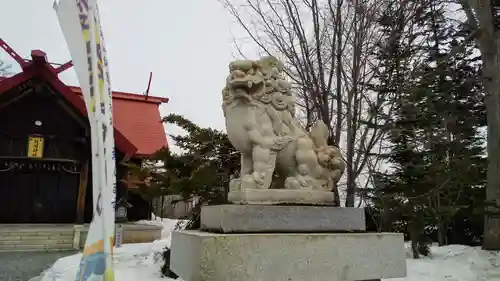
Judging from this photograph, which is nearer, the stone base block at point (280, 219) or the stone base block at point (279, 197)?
the stone base block at point (280, 219)

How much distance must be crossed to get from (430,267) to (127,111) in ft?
42.6

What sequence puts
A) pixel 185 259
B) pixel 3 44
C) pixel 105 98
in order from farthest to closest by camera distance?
pixel 3 44
pixel 105 98
pixel 185 259

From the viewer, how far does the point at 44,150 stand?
12.9 meters

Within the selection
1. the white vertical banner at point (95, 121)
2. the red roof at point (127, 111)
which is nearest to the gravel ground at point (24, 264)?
the red roof at point (127, 111)

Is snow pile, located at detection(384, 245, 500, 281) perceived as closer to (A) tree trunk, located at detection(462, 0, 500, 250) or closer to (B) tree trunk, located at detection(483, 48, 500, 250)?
(B) tree trunk, located at detection(483, 48, 500, 250)

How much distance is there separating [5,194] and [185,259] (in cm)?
1237

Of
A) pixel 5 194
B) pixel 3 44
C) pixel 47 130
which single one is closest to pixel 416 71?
pixel 47 130

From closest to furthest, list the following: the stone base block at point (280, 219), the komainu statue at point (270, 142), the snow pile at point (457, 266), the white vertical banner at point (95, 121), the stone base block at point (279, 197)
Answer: the stone base block at point (280, 219) → the white vertical banner at point (95, 121) → the stone base block at point (279, 197) → the komainu statue at point (270, 142) → the snow pile at point (457, 266)

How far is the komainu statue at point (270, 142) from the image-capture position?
9.76 ft

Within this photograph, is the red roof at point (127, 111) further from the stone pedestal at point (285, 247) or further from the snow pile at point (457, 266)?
the stone pedestal at point (285, 247)

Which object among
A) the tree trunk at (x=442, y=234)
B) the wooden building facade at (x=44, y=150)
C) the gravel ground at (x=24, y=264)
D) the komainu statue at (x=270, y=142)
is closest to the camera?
the komainu statue at (x=270, y=142)

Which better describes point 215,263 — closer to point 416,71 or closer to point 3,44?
point 416,71

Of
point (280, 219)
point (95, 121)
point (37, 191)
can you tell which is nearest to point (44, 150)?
point (37, 191)

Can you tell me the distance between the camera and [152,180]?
740 centimetres
